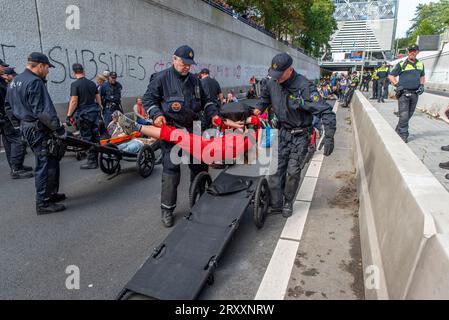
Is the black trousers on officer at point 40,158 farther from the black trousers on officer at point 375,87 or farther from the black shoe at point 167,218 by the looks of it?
the black trousers on officer at point 375,87

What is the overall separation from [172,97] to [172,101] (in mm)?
49

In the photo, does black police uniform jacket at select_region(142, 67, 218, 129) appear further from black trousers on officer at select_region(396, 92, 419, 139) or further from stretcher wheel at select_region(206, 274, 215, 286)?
black trousers on officer at select_region(396, 92, 419, 139)

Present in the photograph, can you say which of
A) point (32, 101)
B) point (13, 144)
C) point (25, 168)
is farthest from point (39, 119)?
point (25, 168)

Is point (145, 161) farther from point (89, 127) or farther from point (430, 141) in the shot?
point (430, 141)

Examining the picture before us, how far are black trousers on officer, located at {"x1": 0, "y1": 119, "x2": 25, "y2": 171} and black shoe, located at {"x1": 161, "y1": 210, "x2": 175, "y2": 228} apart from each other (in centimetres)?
346

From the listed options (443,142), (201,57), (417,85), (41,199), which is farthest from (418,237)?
(201,57)

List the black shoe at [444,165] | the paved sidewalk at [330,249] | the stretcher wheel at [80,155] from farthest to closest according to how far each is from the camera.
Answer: the stretcher wheel at [80,155]
the black shoe at [444,165]
the paved sidewalk at [330,249]

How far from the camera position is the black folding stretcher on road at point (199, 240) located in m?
2.38

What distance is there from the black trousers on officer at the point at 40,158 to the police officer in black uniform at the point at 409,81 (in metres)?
7.14

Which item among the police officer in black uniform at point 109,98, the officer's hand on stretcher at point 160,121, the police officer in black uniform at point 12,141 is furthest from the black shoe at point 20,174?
the officer's hand on stretcher at point 160,121

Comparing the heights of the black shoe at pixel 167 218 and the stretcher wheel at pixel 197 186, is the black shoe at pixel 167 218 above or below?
below

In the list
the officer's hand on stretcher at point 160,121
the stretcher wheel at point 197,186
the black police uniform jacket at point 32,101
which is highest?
the black police uniform jacket at point 32,101

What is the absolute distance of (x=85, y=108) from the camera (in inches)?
242
